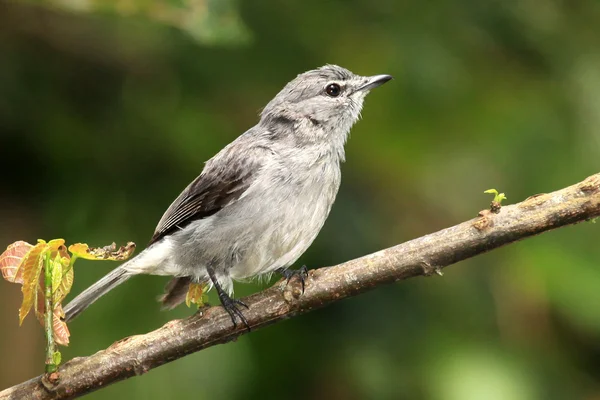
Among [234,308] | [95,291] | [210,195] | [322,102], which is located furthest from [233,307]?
[322,102]

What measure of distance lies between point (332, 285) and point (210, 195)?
1.30 meters

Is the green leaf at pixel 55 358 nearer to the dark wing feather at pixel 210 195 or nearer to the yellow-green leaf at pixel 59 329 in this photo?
the yellow-green leaf at pixel 59 329

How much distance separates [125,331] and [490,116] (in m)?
2.37

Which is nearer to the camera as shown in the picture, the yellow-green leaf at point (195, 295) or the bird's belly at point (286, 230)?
the yellow-green leaf at point (195, 295)

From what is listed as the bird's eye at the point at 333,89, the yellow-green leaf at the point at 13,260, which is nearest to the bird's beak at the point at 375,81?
the bird's eye at the point at 333,89

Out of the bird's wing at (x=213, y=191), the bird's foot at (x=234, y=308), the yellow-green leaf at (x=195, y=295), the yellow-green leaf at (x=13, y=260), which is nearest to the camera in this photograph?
the yellow-green leaf at (x=13, y=260)

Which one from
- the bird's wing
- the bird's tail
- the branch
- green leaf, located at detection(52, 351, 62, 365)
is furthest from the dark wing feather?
green leaf, located at detection(52, 351, 62, 365)

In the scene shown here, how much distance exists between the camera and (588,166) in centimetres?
450

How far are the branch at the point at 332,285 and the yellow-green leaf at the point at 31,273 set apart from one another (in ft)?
1.27

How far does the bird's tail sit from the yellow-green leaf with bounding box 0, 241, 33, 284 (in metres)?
A: 1.21

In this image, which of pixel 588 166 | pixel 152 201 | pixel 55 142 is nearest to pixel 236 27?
pixel 152 201

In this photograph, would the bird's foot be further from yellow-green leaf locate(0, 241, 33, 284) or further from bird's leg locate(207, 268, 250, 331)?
yellow-green leaf locate(0, 241, 33, 284)

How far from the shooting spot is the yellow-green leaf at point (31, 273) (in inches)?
109

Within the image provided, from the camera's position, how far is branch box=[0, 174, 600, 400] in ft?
9.97
